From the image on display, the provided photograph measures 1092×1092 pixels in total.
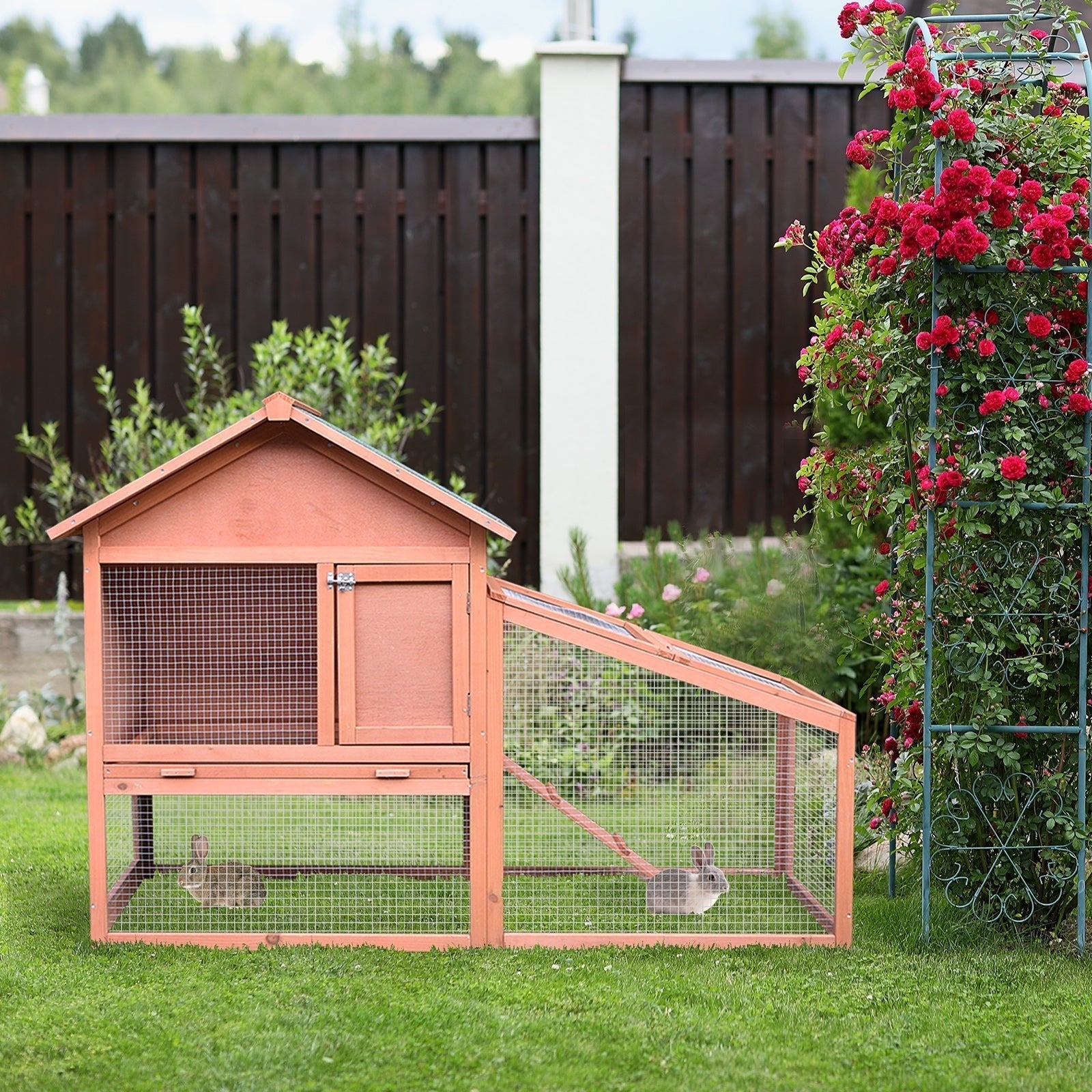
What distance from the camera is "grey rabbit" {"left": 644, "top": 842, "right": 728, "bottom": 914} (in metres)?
4.28

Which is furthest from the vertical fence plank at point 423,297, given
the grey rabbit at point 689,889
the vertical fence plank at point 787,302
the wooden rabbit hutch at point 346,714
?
the grey rabbit at point 689,889

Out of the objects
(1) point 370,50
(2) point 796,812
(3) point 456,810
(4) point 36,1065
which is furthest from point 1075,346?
(1) point 370,50

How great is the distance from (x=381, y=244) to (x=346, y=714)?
4.27 meters

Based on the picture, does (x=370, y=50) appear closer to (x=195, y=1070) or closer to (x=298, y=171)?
(x=298, y=171)

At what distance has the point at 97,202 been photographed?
25.0 ft

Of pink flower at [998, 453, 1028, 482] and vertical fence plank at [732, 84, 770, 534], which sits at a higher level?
vertical fence plank at [732, 84, 770, 534]

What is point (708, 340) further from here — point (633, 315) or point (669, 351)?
point (633, 315)

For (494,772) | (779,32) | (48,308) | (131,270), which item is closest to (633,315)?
(131,270)

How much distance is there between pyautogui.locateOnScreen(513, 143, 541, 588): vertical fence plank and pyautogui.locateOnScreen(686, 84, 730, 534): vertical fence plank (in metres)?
0.96

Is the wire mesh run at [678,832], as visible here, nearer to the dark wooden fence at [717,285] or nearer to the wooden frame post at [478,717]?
the wooden frame post at [478,717]

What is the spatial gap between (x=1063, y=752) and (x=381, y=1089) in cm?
250

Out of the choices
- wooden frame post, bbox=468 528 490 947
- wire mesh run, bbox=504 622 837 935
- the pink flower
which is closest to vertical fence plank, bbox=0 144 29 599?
wire mesh run, bbox=504 622 837 935

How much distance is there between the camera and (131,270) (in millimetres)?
7652

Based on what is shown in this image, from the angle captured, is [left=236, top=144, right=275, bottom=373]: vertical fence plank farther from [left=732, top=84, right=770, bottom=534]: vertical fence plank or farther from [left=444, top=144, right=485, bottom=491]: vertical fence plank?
[left=732, top=84, right=770, bottom=534]: vertical fence plank
